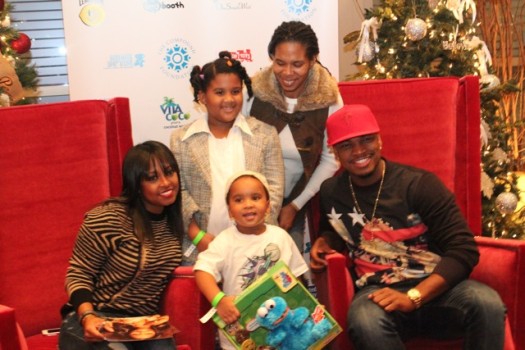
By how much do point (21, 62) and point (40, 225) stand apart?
1.93 meters

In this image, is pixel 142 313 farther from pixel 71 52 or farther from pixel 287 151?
pixel 71 52

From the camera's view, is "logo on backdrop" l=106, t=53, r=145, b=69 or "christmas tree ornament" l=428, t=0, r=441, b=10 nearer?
"christmas tree ornament" l=428, t=0, r=441, b=10

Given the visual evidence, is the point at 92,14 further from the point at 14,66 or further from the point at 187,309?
the point at 187,309

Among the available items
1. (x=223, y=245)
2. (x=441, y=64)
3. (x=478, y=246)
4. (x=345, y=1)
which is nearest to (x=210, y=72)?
(x=223, y=245)

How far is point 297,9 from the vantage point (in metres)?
4.81

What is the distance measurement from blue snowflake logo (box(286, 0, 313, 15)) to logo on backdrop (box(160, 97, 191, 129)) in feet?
3.18

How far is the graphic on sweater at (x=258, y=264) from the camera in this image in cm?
272

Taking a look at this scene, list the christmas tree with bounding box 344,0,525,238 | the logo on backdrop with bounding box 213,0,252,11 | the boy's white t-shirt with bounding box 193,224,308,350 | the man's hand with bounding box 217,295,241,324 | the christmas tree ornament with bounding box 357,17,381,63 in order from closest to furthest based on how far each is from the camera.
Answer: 1. the man's hand with bounding box 217,295,241,324
2. the boy's white t-shirt with bounding box 193,224,308,350
3. the christmas tree with bounding box 344,0,525,238
4. the christmas tree ornament with bounding box 357,17,381,63
5. the logo on backdrop with bounding box 213,0,252,11

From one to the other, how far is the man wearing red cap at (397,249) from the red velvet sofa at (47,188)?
672mm

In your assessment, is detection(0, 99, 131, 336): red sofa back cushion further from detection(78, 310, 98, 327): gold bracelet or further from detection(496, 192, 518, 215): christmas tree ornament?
detection(496, 192, 518, 215): christmas tree ornament

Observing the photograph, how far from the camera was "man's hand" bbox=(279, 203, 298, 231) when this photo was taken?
10.3 ft

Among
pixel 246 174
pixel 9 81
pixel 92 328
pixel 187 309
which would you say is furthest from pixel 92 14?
pixel 92 328

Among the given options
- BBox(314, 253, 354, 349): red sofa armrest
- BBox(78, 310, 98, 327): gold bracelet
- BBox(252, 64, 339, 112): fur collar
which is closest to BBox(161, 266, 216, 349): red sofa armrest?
BBox(78, 310, 98, 327): gold bracelet

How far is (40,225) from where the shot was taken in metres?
2.91
